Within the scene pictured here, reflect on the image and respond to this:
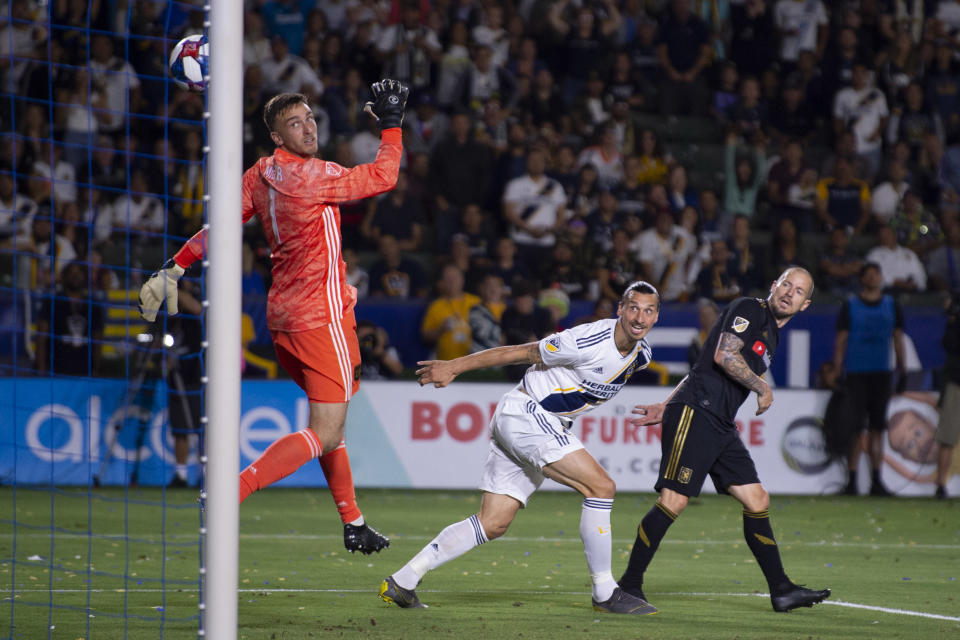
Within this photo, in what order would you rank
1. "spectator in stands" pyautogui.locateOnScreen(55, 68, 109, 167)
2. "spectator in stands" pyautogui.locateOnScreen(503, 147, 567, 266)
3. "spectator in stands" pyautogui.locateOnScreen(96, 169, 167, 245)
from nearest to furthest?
"spectator in stands" pyautogui.locateOnScreen(96, 169, 167, 245) < "spectator in stands" pyautogui.locateOnScreen(55, 68, 109, 167) < "spectator in stands" pyautogui.locateOnScreen(503, 147, 567, 266)

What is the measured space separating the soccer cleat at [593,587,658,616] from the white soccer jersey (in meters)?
0.99

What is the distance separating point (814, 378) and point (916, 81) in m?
5.64

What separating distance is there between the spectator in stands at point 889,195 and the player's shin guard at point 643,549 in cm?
1107

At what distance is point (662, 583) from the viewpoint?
26.8ft

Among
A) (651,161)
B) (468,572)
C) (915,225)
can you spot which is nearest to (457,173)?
(651,161)

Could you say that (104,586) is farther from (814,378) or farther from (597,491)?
(814,378)

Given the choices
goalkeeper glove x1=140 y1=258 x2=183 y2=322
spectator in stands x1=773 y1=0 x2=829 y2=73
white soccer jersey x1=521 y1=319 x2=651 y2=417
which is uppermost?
spectator in stands x1=773 y1=0 x2=829 y2=73

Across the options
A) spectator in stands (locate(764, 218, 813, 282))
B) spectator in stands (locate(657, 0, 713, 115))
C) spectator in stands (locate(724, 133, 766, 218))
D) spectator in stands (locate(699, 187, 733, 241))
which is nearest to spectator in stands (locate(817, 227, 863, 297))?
spectator in stands (locate(764, 218, 813, 282))

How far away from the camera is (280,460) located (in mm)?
6125

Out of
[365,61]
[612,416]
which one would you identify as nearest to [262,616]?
[612,416]

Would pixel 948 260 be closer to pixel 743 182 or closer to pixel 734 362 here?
pixel 743 182

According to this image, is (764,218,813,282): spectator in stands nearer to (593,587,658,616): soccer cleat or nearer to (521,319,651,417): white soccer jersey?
(521,319,651,417): white soccer jersey

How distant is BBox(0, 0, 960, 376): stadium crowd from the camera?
14.9 m

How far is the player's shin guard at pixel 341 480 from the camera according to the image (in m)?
6.50
